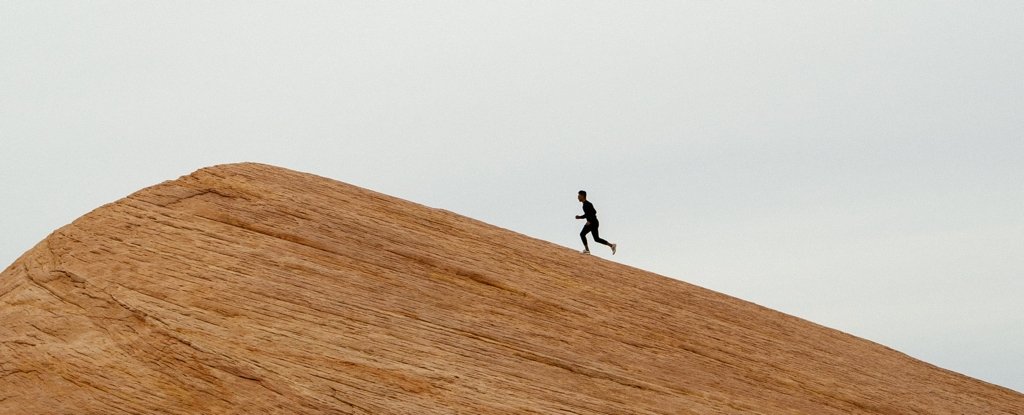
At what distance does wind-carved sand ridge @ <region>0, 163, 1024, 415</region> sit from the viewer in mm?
16031

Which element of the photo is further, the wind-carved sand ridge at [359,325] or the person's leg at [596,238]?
the person's leg at [596,238]

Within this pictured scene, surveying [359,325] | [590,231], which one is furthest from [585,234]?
[359,325]

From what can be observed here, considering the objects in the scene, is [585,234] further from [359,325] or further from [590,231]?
[359,325]

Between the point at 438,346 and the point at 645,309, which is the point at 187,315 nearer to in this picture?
the point at 438,346

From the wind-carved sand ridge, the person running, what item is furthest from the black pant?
the wind-carved sand ridge

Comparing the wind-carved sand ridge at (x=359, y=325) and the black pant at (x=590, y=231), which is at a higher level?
the black pant at (x=590, y=231)

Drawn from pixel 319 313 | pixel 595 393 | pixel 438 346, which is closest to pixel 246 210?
pixel 319 313

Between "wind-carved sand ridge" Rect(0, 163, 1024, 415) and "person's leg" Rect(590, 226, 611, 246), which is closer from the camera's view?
"wind-carved sand ridge" Rect(0, 163, 1024, 415)

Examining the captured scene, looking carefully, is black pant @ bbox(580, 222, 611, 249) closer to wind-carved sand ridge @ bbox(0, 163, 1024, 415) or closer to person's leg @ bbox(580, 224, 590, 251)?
person's leg @ bbox(580, 224, 590, 251)

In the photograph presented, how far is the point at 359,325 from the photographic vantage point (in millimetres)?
17609

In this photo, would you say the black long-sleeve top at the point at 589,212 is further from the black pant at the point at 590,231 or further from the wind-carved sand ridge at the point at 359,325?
the wind-carved sand ridge at the point at 359,325

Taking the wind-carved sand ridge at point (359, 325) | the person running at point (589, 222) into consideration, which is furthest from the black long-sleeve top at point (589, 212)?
the wind-carved sand ridge at point (359, 325)

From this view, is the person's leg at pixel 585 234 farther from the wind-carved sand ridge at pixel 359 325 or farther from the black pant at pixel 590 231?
the wind-carved sand ridge at pixel 359 325

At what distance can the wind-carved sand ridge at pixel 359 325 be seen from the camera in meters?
16.0
